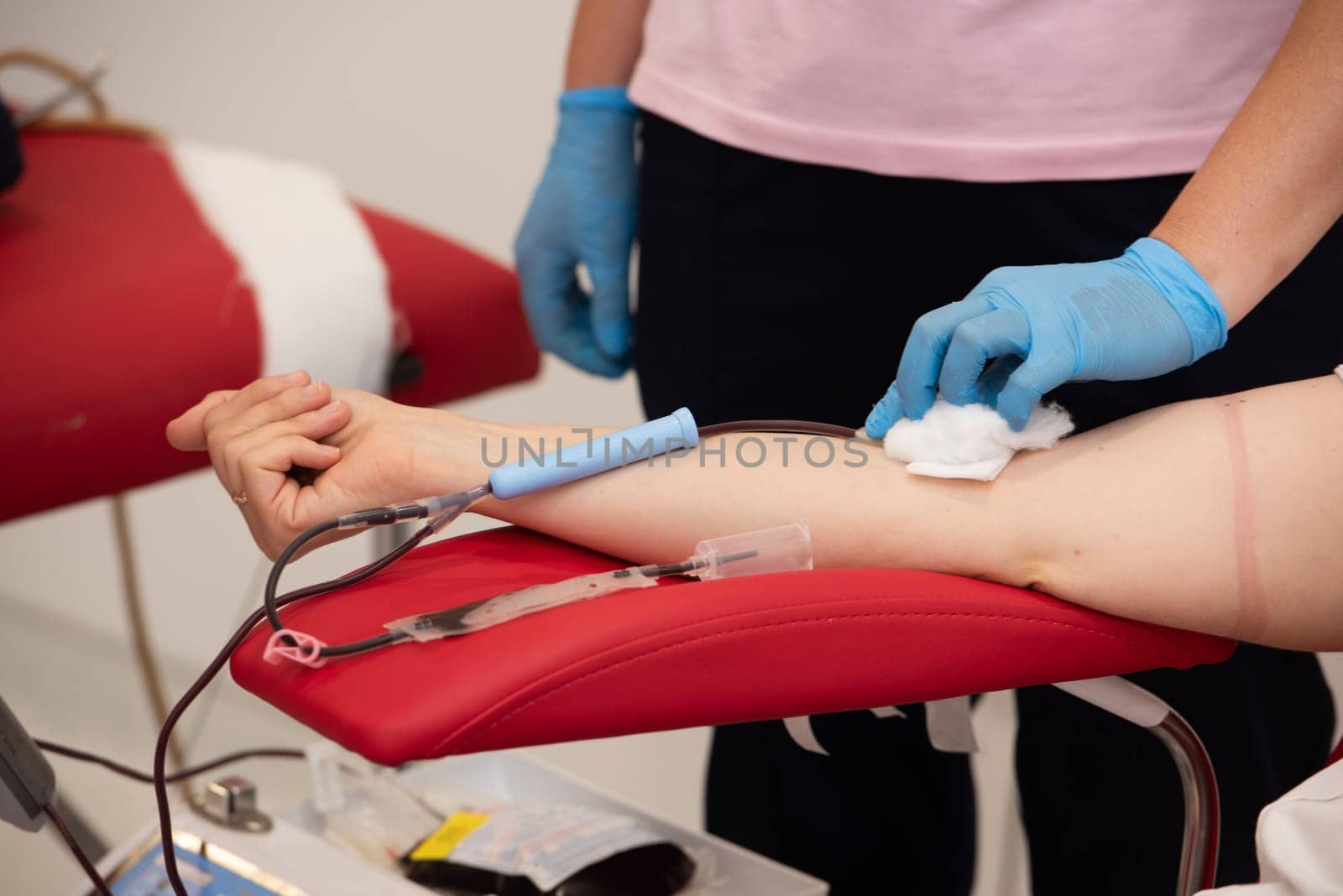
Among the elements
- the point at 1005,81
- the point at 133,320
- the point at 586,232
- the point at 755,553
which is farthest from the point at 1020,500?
the point at 133,320

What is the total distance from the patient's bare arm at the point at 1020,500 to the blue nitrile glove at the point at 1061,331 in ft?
0.14

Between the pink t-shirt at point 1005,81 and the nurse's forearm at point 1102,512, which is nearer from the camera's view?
the nurse's forearm at point 1102,512

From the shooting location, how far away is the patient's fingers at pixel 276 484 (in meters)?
0.73

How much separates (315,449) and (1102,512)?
18.7 inches

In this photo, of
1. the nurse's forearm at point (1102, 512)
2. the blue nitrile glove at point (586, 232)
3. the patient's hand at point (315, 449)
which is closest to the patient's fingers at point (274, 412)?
the patient's hand at point (315, 449)

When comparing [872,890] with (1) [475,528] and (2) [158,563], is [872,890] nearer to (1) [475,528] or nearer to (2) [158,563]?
(1) [475,528]

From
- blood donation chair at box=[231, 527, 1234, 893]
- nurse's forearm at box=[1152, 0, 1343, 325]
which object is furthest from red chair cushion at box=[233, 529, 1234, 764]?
nurse's forearm at box=[1152, 0, 1343, 325]

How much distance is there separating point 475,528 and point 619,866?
0.89 feet

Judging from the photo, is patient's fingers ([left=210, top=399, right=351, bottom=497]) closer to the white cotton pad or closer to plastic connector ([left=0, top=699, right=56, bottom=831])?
plastic connector ([left=0, top=699, right=56, bottom=831])

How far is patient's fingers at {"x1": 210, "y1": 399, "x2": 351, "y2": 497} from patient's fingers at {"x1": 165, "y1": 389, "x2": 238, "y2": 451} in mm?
23

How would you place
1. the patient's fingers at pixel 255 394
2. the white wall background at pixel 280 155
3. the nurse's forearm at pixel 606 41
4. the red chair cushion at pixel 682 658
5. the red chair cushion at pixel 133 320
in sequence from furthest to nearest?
the white wall background at pixel 280 155 < the nurse's forearm at pixel 606 41 < the red chair cushion at pixel 133 320 < the patient's fingers at pixel 255 394 < the red chair cushion at pixel 682 658

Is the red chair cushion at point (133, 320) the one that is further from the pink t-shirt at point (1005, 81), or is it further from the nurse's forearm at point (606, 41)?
the pink t-shirt at point (1005, 81)

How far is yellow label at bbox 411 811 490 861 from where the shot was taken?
92 cm

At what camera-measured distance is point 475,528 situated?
875 millimetres
